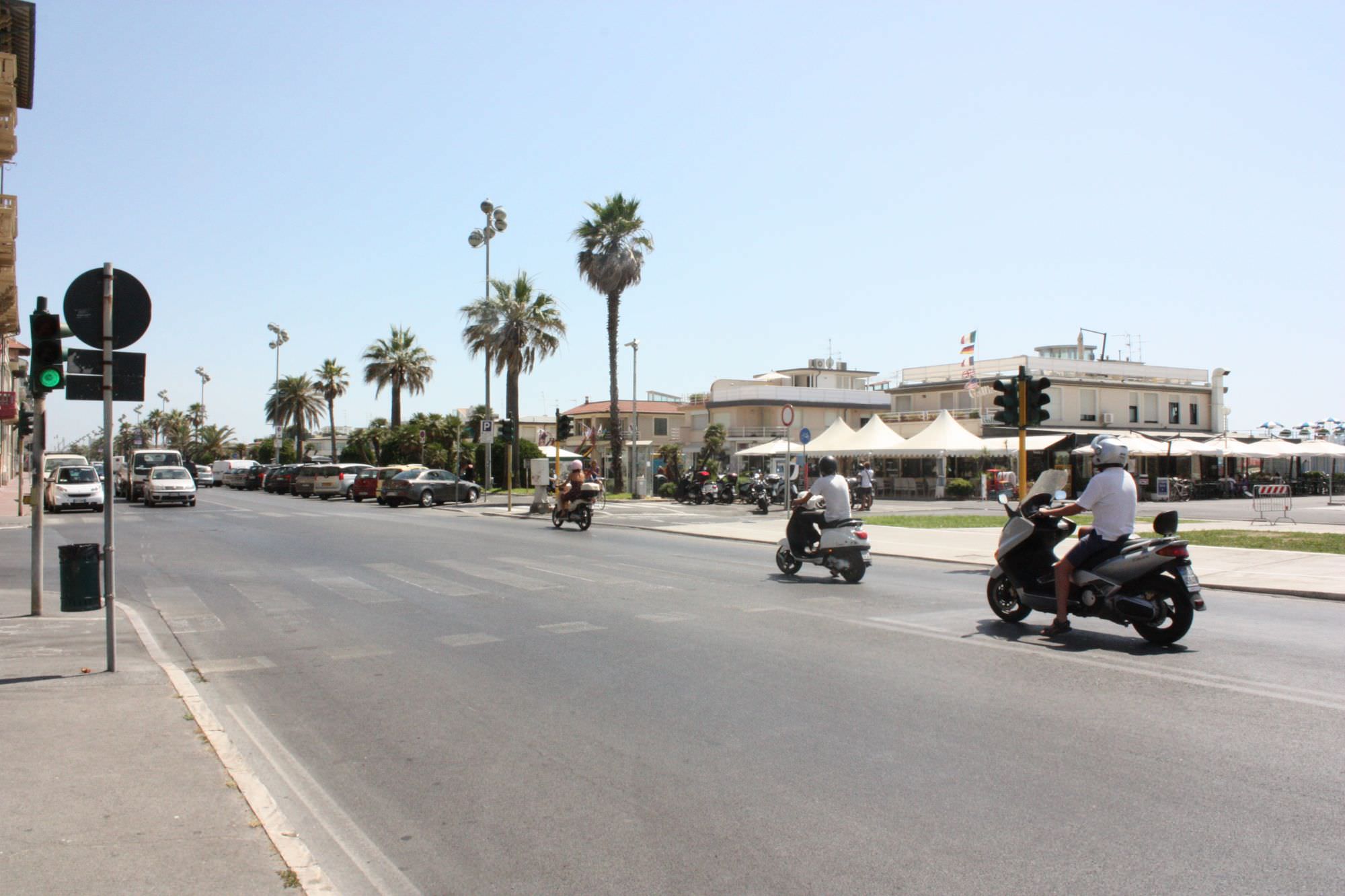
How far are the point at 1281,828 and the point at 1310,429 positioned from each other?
68.0 meters

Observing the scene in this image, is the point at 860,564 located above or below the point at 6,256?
below

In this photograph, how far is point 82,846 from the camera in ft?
13.5

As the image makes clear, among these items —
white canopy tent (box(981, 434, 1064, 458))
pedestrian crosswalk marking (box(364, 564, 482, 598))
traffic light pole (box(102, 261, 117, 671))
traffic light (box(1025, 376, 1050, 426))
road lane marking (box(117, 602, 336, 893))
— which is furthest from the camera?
white canopy tent (box(981, 434, 1064, 458))

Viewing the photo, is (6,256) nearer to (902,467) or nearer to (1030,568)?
(1030,568)

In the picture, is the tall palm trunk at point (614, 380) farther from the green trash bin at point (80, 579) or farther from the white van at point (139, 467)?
the green trash bin at point (80, 579)

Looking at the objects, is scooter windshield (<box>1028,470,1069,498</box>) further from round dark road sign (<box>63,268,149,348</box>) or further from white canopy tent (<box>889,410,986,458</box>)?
white canopy tent (<box>889,410,986,458</box>)

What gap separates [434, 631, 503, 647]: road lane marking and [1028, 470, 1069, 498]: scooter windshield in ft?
17.3

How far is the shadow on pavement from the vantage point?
332 inches

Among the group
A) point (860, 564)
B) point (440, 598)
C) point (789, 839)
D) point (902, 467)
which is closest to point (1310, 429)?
point (902, 467)

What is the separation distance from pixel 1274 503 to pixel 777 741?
26.8 m

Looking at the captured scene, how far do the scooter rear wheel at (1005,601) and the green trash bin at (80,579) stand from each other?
8.42m

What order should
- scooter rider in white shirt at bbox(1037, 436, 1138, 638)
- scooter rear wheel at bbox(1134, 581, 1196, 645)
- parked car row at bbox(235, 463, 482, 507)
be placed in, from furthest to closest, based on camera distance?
parked car row at bbox(235, 463, 482, 507)
scooter rider in white shirt at bbox(1037, 436, 1138, 638)
scooter rear wheel at bbox(1134, 581, 1196, 645)

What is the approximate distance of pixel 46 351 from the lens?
318 inches

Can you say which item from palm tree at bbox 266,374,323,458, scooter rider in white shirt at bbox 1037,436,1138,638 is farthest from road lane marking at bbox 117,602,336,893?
palm tree at bbox 266,374,323,458
